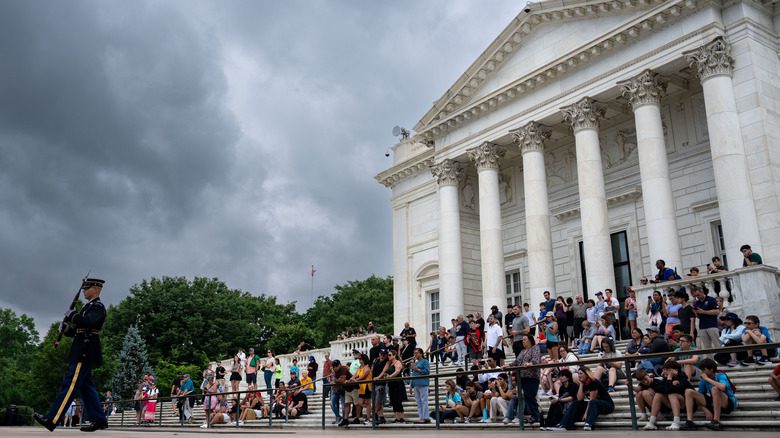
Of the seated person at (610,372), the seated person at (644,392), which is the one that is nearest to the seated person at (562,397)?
the seated person at (610,372)

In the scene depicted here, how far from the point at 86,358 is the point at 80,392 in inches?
22.4

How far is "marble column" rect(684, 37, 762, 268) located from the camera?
18.9 m

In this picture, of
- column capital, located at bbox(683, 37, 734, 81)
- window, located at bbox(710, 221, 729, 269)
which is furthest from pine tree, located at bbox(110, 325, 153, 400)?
column capital, located at bbox(683, 37, 734, 81)

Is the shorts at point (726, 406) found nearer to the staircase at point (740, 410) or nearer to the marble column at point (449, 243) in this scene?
the staircase at point (740, 410)

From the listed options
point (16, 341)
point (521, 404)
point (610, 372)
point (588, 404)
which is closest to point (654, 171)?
point (610, 372)

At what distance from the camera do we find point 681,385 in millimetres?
10602

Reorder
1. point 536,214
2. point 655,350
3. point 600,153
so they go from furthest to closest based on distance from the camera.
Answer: point 600,153 → point 536,214 → point 655,350

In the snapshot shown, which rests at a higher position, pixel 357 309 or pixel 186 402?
pixel 357 309

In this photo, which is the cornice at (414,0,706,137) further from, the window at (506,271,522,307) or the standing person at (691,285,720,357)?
the standing person at (691,285,720,357)

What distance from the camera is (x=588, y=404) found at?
1157 centimetres

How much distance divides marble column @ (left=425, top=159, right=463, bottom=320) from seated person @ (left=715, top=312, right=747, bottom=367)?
1472 cm

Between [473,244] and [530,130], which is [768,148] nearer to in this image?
[530,130]

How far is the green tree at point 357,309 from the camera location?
222 ft

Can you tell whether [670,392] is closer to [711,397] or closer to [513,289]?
[711,397]
